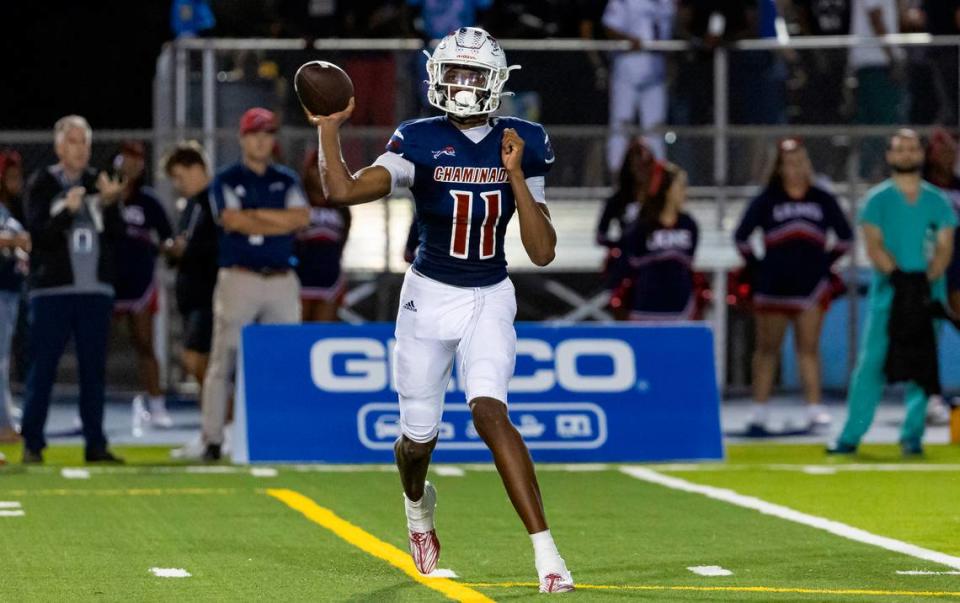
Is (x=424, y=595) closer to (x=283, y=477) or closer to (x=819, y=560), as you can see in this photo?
(x=819, y=560)

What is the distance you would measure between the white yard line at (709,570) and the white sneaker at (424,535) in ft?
3.25

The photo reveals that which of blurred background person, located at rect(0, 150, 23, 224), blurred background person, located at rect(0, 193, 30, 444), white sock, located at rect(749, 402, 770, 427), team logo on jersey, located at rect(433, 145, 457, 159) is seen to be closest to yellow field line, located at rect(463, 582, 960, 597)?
team logo on jersey, located at rect(433, 145, 457, 159)

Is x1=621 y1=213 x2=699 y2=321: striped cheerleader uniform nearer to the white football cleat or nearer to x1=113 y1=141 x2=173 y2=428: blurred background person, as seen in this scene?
x1=113 y1=141 x2=173 y2=428: blurred background person

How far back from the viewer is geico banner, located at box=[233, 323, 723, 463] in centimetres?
1189

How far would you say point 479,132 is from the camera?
24.1 feet

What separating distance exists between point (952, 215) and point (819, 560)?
506 cm

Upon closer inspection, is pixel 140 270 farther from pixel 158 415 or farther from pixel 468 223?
pixel 468 223

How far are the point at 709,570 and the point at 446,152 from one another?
1.89 meters

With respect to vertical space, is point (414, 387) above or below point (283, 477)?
above

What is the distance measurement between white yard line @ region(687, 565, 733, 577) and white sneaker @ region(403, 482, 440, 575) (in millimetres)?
989

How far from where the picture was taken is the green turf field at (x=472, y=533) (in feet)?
23.4

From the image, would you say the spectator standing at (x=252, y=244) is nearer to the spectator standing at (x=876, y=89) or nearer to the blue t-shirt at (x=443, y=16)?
the blue t-shirt at (x=443, y=16)

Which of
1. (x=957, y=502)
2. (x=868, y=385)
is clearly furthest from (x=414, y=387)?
(x=868, y=385)

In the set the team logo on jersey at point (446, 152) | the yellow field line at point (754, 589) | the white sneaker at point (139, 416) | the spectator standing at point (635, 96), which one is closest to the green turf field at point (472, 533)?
the yellow field line at point (754, 589)
